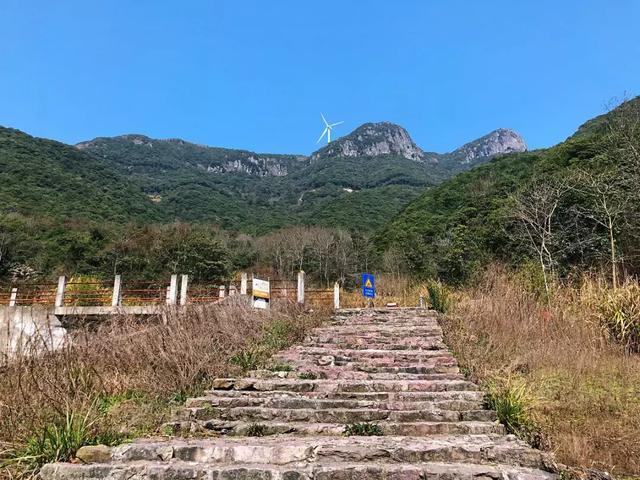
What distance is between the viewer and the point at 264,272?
44.8m

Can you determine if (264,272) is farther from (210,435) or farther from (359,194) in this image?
(210,435)

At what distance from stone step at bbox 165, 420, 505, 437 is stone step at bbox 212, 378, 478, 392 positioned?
3.98 feet

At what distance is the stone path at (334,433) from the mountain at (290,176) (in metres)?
51.7

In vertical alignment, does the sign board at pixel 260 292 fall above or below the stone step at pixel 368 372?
above

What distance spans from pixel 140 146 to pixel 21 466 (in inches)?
5858

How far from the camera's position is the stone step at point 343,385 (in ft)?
18.5

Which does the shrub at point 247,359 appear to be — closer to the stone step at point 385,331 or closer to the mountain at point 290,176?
the stone step at point 385,331

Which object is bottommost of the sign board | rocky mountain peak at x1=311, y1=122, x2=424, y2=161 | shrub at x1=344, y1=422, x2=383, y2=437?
shrub at x1=344, y1=422, x2=383, y2=437

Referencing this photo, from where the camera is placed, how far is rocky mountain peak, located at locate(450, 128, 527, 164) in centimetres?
14739

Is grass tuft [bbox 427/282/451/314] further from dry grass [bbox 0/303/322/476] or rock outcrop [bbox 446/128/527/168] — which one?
rock outcrop [bbox 446/128/527/168]

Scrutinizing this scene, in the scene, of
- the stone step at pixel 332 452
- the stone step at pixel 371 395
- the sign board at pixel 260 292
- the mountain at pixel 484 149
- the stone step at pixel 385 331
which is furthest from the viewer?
the mountain at pixel 484 149

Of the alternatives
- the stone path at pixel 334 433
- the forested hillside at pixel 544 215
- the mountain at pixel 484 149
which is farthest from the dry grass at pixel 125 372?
the mountain at pixel 484 149

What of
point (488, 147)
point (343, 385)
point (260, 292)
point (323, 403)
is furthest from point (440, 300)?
point (488, 147)

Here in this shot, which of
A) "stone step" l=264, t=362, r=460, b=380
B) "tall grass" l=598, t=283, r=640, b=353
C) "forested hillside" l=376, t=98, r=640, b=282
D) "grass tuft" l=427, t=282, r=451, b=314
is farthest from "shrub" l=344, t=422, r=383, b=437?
"grass tuft" l=427, t=282, r=451, b=314
